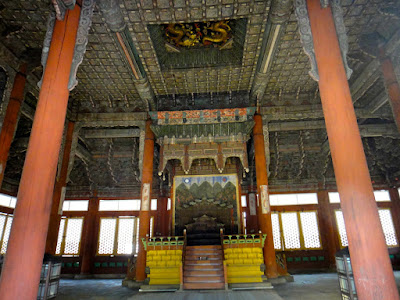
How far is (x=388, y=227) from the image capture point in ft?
45.9

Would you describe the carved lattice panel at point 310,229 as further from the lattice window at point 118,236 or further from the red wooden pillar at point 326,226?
the lattice window at point 118,236

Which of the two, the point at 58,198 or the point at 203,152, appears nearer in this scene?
the point at 58,198

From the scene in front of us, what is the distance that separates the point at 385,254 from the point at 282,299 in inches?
134

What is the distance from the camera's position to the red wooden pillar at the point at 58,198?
8.88 m

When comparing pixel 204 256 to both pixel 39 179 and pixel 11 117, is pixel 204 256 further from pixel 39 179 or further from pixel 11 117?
pixel 11 117

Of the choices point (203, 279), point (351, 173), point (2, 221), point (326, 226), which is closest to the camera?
point (351, 173)

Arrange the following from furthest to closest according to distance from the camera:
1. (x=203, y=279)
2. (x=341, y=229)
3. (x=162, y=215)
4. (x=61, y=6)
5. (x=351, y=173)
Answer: (x=162, y=215), (x=341, y=229), (x=203, y=279), (x=61, y=6), (x=351, y=173)

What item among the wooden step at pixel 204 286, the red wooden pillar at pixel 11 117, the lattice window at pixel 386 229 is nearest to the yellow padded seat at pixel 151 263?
the wooden step at pixel 204 286

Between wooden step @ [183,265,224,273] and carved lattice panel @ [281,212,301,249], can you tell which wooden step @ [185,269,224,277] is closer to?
wooden step @ [183,265,224,273]

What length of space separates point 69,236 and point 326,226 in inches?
553

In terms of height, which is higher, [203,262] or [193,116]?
[193,116]

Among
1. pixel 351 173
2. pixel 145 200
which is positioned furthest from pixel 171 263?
pixel 351 173

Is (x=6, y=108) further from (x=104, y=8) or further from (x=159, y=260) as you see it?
(x=159, y=260)

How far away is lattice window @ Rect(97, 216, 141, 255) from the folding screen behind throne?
14.3 ft
